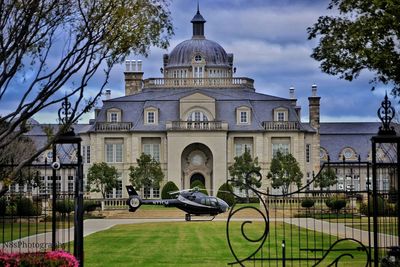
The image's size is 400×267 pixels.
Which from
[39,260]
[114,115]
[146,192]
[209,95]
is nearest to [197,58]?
[209,95]

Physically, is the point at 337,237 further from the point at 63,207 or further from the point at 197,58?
the point at 197,58

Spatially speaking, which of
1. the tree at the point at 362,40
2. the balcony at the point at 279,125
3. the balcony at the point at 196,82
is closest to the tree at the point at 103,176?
the balcony at the point at 279,125

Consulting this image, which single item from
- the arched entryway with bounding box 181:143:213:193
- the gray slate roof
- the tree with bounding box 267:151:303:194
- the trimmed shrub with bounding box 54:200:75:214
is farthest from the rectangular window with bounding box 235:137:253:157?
the trimmed shrub with bounding box 54:200:75:214

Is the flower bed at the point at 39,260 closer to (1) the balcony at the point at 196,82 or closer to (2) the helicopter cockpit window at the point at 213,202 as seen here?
(2) the helicopter cockpit window at the point at 213,202

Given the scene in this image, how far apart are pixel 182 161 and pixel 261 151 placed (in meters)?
6.09

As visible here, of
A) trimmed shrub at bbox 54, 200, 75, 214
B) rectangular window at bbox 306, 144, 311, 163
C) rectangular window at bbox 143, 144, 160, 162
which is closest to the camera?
trimmed shrub at bbox 54, 200, 75, 214

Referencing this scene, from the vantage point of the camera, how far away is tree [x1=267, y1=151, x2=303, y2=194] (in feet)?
186

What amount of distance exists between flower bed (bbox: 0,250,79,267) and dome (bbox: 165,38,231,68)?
67341mm

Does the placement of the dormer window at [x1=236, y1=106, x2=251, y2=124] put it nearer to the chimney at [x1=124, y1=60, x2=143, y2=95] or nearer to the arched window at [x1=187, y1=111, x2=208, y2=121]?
the arched window at [x1=187, y1=111, x2=208, y2=121]

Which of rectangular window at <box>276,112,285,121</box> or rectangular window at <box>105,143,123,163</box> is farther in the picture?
rectangular window at <box>276,112,285,121</box>

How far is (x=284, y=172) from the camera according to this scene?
192ft

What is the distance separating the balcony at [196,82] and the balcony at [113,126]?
7.58m

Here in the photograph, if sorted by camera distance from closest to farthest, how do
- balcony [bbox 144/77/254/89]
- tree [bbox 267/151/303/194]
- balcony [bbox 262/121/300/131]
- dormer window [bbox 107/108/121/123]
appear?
tree [bbox 267/151/303/194] → balcony [bbox 262/121/300/131] → dormer window [bbox 107/108/121/123] → balcony [bbox 144/77/254/89]

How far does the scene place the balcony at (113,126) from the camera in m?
66.2
